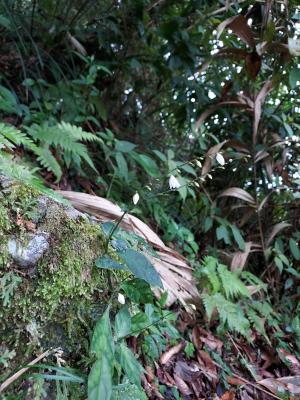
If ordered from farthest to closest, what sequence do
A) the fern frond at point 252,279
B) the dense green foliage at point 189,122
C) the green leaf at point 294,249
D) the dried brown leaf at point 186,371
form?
the green leaf at point 294,249 → the fern frond at point 252,279 → the dense green foliage at point 189,122 → the dried brown leaf at point 186,371

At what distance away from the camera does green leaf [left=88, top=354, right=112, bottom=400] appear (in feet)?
3.23

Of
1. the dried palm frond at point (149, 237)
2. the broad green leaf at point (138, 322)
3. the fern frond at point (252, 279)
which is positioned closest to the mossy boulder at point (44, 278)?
the broad green leaf at point (138, 322)

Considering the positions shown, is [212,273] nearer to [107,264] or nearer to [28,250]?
[107,264]

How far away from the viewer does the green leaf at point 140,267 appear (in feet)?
3.65

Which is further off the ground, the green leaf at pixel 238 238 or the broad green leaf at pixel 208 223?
the green leaf at pixel 238 238

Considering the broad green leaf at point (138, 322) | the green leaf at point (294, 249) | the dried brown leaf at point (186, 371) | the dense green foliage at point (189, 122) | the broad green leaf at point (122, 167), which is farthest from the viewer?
the green leaf at point (294, 249)

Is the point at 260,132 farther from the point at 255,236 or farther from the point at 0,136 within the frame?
the point at 0,136

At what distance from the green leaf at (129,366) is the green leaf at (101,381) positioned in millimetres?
76

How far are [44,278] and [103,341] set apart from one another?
0.26 metres

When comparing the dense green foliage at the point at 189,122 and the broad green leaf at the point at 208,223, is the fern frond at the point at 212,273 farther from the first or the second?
the broad green leaf at the point at 208,223

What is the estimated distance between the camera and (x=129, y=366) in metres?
1.10

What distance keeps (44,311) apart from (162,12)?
2795mm

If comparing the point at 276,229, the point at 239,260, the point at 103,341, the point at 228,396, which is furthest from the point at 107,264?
the point at 276,229

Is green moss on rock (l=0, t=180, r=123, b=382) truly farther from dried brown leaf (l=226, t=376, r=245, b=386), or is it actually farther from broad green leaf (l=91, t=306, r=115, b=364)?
dried brown leaf (l=226, t=376, r=245, b=386)
